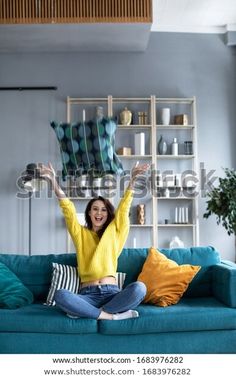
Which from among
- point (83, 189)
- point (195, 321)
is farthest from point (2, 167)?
point (195, 321)

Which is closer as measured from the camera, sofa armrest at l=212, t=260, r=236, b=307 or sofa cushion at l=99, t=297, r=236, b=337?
sofa cushion at l=99, t=297, r=236, b=337

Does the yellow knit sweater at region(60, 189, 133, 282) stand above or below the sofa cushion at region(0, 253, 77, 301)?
above

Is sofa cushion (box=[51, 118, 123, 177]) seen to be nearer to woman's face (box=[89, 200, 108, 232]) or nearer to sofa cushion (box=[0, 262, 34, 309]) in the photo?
woman's face (box=[89, 200, 108, 232])

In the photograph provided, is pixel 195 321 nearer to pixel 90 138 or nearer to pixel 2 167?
pixel 90 138

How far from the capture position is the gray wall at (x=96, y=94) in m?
5.40

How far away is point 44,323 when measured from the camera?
2.63m

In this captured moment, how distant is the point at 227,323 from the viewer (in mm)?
2676

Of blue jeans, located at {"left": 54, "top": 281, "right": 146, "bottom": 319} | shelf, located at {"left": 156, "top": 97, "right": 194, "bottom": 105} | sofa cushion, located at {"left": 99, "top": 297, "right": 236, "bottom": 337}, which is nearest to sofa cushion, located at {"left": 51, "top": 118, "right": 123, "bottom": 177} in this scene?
shelf, located at {"left": 156, "top": 97, "right": 194, "bottom": 105}

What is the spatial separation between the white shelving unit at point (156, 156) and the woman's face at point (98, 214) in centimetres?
214

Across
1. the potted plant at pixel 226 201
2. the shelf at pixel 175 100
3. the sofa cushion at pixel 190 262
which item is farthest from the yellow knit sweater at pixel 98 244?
the shelf at pixel 175 100

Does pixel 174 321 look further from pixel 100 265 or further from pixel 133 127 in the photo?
pixel 133 127

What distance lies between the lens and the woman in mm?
2658

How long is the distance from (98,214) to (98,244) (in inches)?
9.0

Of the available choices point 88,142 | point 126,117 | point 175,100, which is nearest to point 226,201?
point 175,100
